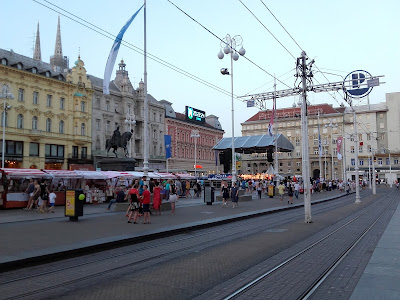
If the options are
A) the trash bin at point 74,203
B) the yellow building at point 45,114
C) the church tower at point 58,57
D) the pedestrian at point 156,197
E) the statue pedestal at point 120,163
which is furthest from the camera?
the church tower at point 58,57

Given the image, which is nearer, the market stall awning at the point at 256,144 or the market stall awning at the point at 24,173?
the market stall awning at the point at 24,173

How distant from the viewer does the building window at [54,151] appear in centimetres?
5522

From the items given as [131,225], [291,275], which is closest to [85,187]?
[131,225]

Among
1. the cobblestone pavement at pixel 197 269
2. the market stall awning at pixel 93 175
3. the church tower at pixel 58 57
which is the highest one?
the church tower at pixel 58 57

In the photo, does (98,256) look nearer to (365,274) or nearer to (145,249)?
(145,249)

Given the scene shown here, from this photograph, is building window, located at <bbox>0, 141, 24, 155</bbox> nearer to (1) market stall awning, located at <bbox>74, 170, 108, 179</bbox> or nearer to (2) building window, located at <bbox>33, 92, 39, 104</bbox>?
(2) building window, located at <bbox>33, 92, 39, 104</bbox>

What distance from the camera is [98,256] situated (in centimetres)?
1035

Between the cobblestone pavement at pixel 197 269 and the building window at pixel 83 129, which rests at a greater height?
the building window at pixel 83 129

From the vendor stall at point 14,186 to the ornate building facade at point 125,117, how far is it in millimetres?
36797

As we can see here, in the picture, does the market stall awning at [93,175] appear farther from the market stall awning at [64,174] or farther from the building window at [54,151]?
the building window at [54,151]

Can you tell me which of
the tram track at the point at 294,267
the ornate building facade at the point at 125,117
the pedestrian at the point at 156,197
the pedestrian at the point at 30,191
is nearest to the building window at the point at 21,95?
the ornate building facade at the point at 125,117

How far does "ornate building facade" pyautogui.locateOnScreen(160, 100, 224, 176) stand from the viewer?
8312 centimetres

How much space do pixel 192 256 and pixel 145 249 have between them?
72.6 inches

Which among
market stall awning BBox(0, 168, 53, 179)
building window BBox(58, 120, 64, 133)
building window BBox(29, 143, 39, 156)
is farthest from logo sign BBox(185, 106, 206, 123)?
market stall awning BBox(0, 168, 53, 179)
